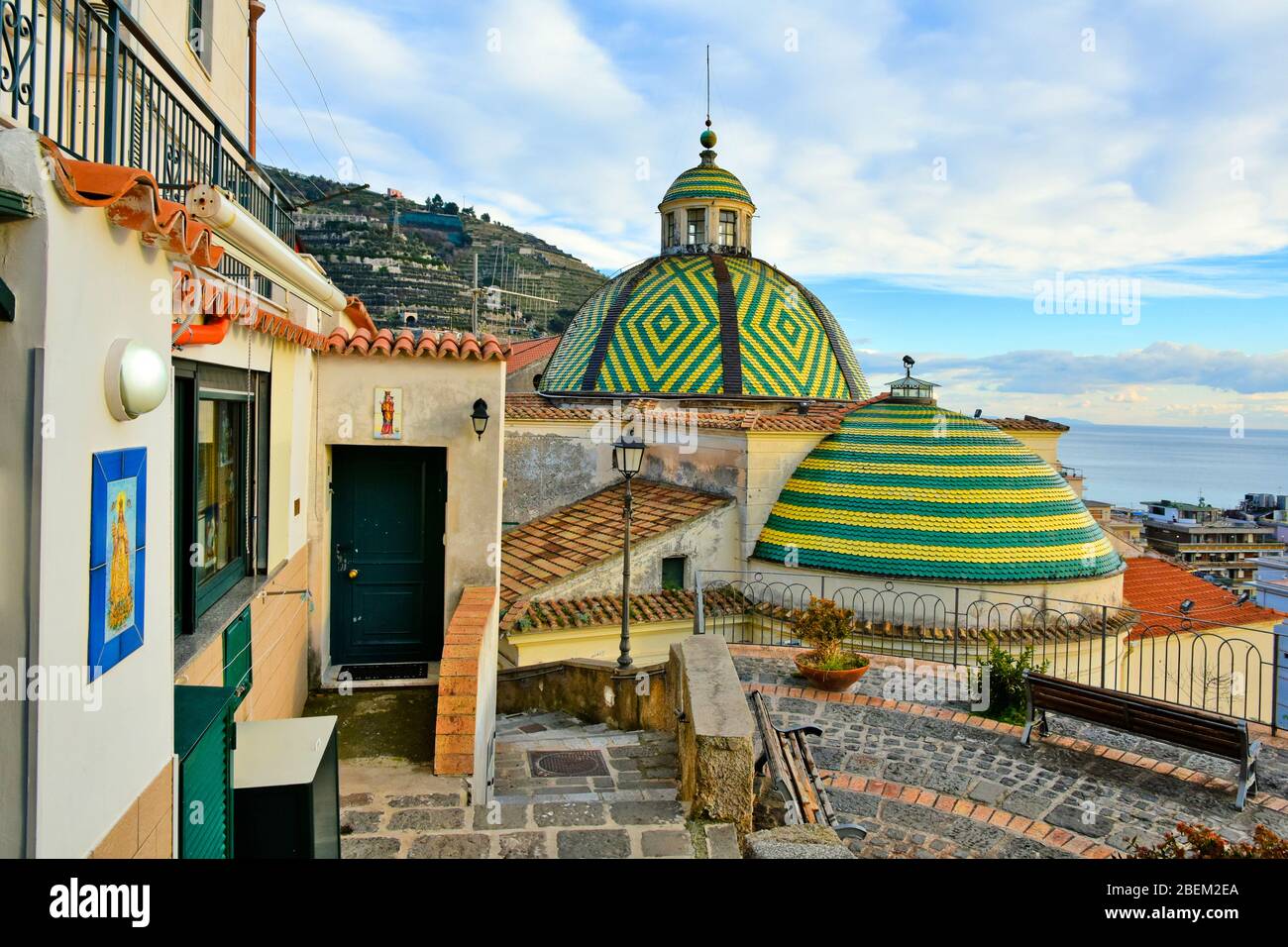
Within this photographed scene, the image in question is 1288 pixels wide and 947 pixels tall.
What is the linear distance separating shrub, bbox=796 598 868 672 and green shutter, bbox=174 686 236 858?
6.45 meters

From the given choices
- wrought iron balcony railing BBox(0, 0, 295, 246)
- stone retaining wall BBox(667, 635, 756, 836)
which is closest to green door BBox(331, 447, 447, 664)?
wrought iron balcony railing BBox(0, 0, 295, 246)

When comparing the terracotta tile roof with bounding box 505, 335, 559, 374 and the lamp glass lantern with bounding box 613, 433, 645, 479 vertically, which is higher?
the terracotta tile roof with bounding box 505, 335, 559, 374

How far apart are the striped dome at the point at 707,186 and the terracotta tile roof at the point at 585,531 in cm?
1182

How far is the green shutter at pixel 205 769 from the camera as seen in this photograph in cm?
279

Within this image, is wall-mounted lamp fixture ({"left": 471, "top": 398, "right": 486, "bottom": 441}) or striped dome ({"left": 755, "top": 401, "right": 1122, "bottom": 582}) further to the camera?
striped dome ({"left": 755, "top": 401, "right": 1122, "bottom": 582})

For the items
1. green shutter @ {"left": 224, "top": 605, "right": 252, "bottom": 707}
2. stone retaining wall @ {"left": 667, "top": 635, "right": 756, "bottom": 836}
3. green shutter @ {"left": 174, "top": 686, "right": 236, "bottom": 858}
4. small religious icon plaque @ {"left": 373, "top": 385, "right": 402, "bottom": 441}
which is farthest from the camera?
small religious icon plaque @ {"left": 373, "top": 385, "right": 402, "bottom": 441}

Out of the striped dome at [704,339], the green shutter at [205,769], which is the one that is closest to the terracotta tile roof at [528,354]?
the striped dome at [704,339]

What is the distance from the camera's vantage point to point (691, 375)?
2112cm

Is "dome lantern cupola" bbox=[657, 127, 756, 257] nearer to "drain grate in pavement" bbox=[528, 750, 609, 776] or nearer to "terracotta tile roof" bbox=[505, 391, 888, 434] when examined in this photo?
"terracotta tile roof" bbox=[505, 391, 888, 434]

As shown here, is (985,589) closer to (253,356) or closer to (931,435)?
(931,435)

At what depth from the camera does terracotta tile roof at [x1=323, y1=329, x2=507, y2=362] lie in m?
6.48

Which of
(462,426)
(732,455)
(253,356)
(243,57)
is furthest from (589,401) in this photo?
(253,356)

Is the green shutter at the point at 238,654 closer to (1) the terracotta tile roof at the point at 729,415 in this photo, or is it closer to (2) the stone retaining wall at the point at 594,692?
(2) the stone retaining wall at the point at 594,692
